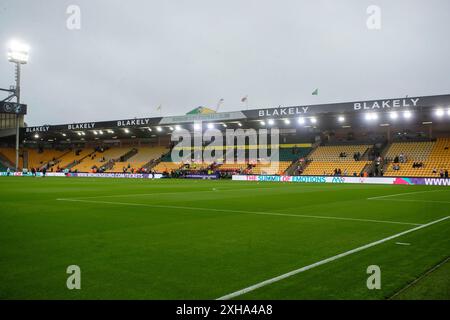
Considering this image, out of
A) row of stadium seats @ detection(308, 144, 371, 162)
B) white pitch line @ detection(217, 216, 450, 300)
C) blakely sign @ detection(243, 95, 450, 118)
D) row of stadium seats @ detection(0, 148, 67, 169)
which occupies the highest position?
blakely sign @ detection(243, 95, 450, 118)

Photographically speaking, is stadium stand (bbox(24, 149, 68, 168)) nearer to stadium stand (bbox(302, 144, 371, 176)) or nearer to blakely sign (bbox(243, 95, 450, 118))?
blakely sign (bbox(243, 95, 450, 118))

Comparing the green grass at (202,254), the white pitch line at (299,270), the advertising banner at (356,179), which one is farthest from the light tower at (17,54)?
the white pitch line at (299,270)

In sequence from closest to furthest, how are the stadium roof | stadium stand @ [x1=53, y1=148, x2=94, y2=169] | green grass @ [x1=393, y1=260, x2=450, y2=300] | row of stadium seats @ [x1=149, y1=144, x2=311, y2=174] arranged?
1. green grass @ [x1=393, y1=260, x2=450, y2=300]
2. the stadium roof
3. row of stadium seats @ [x1=149, y1=144, x2=311, y2=174]
4. stadium stand @ [x1=53, y1=148, x2=94, y2=169]

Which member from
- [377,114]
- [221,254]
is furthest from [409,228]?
[377,114]

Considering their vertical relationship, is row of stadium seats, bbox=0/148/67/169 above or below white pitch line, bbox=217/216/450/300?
above

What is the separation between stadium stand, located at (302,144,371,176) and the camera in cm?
4600

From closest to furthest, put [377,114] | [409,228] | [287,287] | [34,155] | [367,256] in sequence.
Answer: [287,287] < [367,256] < [409,228] < [377,114] < [34,155]

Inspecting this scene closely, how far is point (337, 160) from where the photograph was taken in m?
48.6

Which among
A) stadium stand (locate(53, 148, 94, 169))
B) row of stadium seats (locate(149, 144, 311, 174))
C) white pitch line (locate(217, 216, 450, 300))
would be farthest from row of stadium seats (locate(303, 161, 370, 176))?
stadium stand (locate(53, 148, 94, 169))

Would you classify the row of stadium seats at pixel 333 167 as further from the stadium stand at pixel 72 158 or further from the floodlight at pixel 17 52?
the stadium stand at pixel 72 158

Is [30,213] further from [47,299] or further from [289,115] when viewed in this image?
[289,115]

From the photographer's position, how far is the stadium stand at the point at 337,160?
4600 cm
